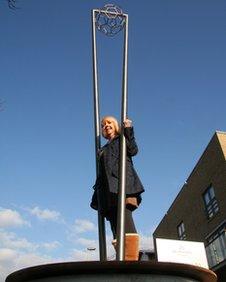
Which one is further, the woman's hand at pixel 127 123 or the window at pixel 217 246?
the window at pixel 217 246

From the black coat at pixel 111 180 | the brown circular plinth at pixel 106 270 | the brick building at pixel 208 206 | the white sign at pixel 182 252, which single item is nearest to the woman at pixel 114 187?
the black coat at pixel 111 180

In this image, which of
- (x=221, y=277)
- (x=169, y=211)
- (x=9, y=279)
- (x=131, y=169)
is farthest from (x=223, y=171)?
(x=9, y=279)

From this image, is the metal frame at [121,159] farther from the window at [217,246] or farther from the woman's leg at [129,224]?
the window at [217,246]

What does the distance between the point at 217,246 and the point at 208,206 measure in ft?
9.42

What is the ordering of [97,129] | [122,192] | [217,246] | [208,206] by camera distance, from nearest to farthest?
[122,192] < [97,129] < [217,246] < [208,206]

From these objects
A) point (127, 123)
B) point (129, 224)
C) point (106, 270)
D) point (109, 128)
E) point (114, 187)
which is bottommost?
point (106, 270)

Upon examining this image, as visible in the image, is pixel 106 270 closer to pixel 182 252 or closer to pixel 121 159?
pixel 121 159

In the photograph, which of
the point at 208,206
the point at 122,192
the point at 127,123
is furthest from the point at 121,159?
the point at 208,206

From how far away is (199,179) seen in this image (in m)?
24.0

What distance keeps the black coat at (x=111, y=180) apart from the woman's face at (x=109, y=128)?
33 centimetres

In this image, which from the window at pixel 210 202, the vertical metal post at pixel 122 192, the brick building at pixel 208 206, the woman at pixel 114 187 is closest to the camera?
the vertical metal post at pixel 122 192

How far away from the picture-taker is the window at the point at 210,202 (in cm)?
2141

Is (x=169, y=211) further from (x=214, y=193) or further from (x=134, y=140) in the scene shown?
(x=134, y=140)

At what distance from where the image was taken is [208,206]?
22.5 meters
